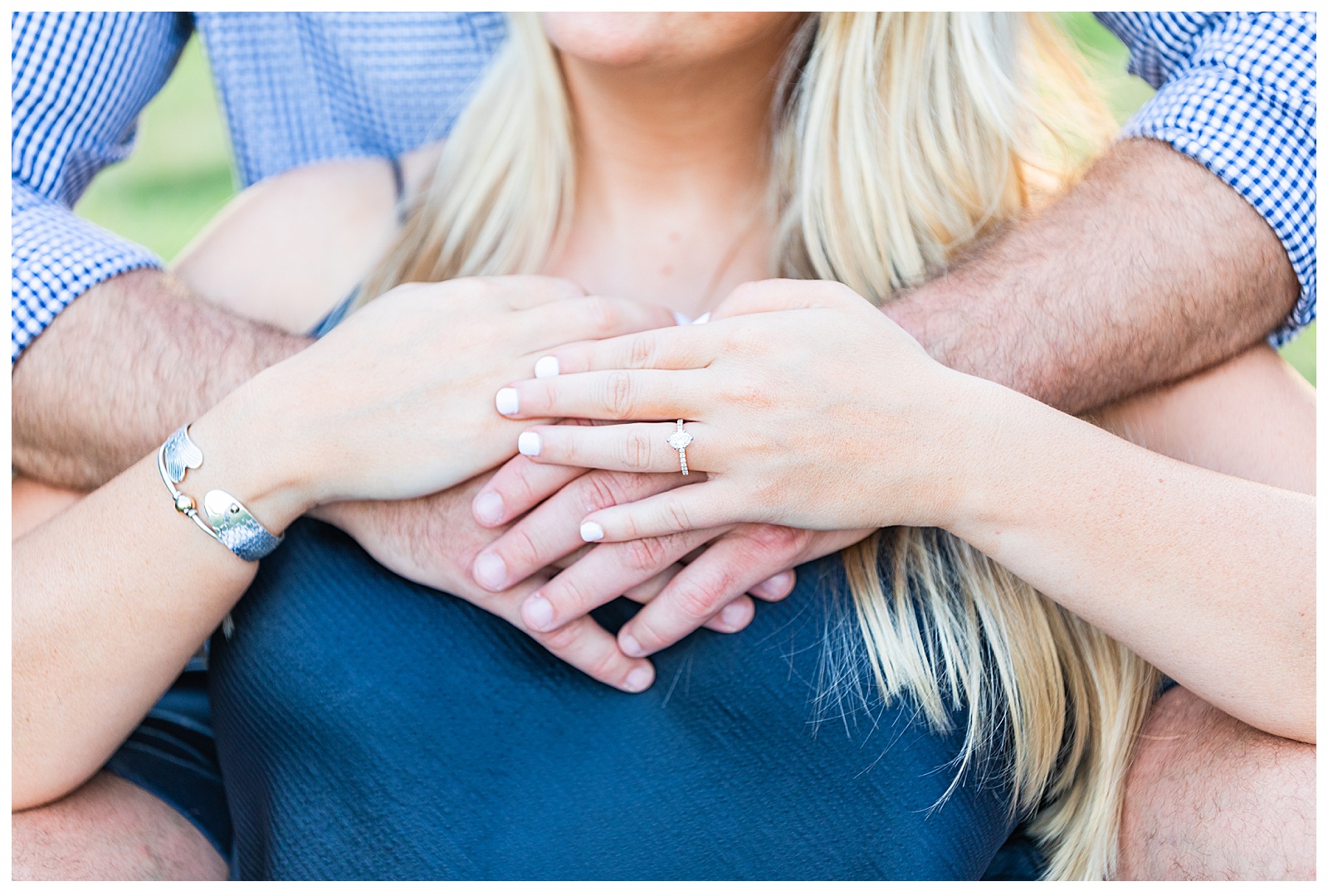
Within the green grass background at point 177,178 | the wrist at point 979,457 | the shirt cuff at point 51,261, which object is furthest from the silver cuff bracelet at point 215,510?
the green grass background at point 177,178

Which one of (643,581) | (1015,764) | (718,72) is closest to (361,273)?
(718,72)

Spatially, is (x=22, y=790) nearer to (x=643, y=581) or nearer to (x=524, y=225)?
(x=643, y=581)

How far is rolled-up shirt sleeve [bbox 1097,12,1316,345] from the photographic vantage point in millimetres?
1483

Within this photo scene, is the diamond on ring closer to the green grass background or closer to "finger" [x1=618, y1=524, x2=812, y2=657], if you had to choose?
"finger" [x1=618, y1=524, x2=812, y2=657]

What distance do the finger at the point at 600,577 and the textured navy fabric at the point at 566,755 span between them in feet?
0.27

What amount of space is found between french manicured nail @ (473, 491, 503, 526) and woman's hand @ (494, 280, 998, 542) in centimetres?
8

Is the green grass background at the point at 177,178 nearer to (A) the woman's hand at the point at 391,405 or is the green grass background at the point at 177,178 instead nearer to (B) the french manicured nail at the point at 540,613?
(A) the woman's hand at the point at 391,405

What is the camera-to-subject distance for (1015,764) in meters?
1.35

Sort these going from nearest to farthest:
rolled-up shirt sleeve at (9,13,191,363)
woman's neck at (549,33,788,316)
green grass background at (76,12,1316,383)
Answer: rolled-up shirt sleeve at (9,13,191,363) → woman's neck at (549,33,788,316) → green grass background at (76,12,1316,383)

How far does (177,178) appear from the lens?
4.98 meters

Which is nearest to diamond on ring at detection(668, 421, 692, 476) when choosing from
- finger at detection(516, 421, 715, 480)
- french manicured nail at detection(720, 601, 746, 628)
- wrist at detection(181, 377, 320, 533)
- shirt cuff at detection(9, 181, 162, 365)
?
finger at detection(516, 421, 715, 480)

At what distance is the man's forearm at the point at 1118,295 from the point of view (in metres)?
1.43

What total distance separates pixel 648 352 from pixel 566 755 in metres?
0.49
